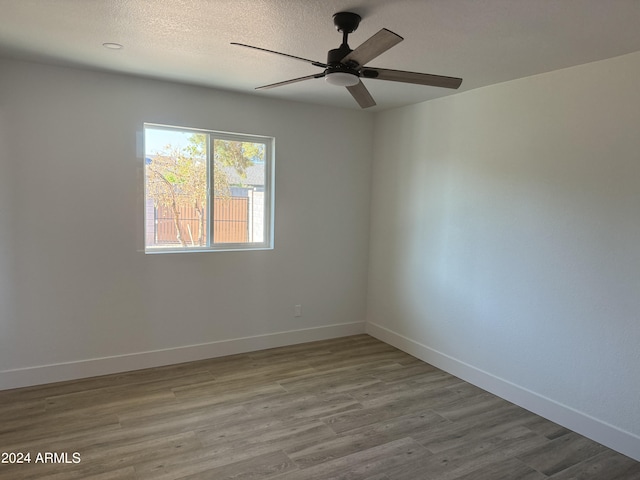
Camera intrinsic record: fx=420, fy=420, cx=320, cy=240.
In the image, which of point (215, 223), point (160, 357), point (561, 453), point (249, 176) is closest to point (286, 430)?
point (160, 357)

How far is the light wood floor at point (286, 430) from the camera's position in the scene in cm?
242

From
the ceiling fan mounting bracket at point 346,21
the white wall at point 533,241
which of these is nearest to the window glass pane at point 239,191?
the white wall at point 533,241

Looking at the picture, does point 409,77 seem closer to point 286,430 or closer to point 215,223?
point 286,430

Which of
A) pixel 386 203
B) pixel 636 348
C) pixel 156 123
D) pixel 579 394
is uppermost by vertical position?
pixel 156 123

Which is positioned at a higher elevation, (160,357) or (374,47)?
(374,47)

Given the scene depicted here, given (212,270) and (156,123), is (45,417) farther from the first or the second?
(156,123)

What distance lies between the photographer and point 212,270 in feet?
13.2

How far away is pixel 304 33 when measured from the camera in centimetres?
246

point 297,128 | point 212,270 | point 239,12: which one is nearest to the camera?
point 239,12

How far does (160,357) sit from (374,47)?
3.22 metres

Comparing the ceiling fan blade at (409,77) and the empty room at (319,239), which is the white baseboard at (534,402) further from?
the ceiling fan blade at (409,77)

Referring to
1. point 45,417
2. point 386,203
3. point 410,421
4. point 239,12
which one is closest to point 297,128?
point 386,203

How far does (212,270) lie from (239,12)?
242 centimetres

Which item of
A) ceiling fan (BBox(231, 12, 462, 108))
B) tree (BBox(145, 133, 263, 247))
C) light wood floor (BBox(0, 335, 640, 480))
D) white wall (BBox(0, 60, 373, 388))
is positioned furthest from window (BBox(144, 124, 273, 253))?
ceiling fan (BBox(231, 12, 462, 108))
